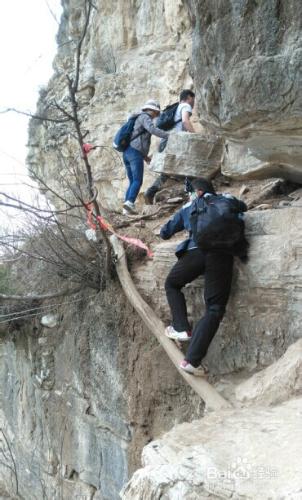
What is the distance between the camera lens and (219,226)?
417 cm

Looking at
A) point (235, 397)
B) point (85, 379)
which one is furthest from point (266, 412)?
point (85, 379)

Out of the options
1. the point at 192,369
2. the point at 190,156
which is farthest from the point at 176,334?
the point at 190,156

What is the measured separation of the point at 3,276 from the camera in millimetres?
7879

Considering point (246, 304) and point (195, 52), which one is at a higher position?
point (195, 52)

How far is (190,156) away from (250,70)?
2.93m

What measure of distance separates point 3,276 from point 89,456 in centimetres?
307

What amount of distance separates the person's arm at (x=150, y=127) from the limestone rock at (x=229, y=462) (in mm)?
3945

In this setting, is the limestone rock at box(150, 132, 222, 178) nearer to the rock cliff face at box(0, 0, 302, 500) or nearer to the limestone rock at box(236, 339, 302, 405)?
the rock cliff face at box(0, 0, 302, 500)

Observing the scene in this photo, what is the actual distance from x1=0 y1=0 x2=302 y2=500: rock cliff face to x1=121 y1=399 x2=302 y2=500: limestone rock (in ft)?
0.03

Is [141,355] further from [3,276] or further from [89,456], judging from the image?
[3,276]

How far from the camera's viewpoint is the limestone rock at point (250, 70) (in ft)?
11.2

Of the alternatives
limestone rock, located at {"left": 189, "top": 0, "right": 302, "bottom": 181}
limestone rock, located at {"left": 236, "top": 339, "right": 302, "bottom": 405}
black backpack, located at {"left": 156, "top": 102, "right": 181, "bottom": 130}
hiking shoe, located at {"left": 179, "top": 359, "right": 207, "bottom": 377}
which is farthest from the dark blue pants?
limestone rock, located at {"left": 236, "top": 339, "right": 302, "bottom": 405}

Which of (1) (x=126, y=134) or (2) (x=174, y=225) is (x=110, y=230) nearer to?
(2) (x=174, y=225)

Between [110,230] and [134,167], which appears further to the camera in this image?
[134,167]
